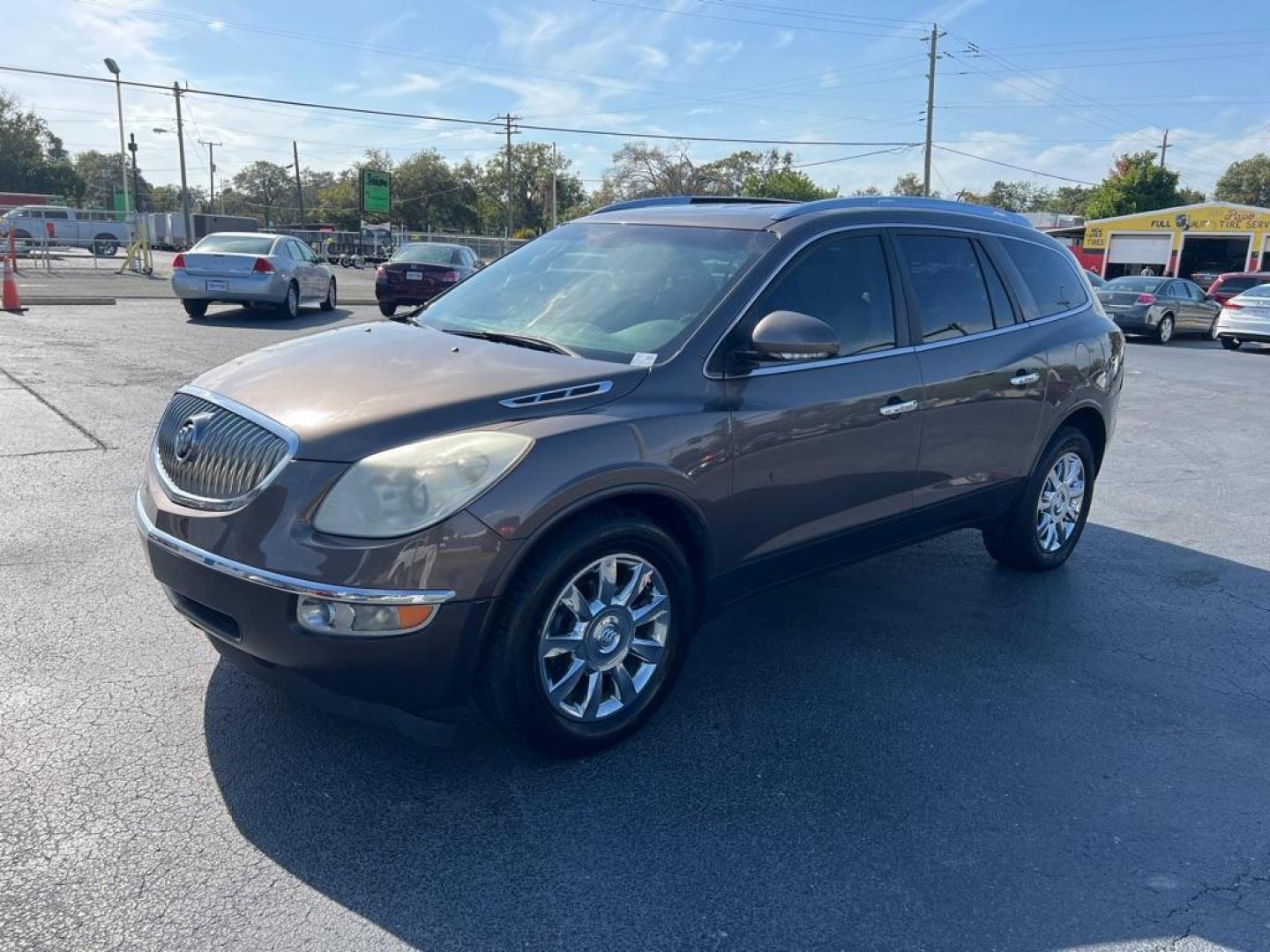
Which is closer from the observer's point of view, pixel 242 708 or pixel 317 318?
pixel 242 708

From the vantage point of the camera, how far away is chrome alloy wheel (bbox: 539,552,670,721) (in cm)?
330

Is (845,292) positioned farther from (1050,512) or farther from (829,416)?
(1050,512)

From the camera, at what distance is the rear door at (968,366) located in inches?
180

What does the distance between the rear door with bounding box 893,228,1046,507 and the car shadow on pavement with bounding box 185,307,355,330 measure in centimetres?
1294

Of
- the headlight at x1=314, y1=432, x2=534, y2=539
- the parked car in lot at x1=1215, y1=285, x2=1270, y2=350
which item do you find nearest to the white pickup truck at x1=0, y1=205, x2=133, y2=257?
the parked car in lot at x1=1215, y1=285, x2=1270, y2=350

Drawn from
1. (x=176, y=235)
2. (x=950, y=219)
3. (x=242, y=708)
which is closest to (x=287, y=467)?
(x=242, y=708)

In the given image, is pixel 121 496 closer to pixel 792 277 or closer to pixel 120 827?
pixel 120 827

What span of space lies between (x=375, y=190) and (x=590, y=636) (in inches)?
2342

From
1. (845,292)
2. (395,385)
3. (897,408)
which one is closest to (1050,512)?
(897,408)

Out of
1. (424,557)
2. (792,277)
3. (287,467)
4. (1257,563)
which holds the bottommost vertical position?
(1257,563)

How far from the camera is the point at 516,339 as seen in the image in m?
3.92

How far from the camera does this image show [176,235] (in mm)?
55094

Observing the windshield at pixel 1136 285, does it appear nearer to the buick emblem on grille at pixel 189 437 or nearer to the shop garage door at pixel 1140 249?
the buick emblem on grille at pixel 189 437

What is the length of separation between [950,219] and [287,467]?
3.47 metres
